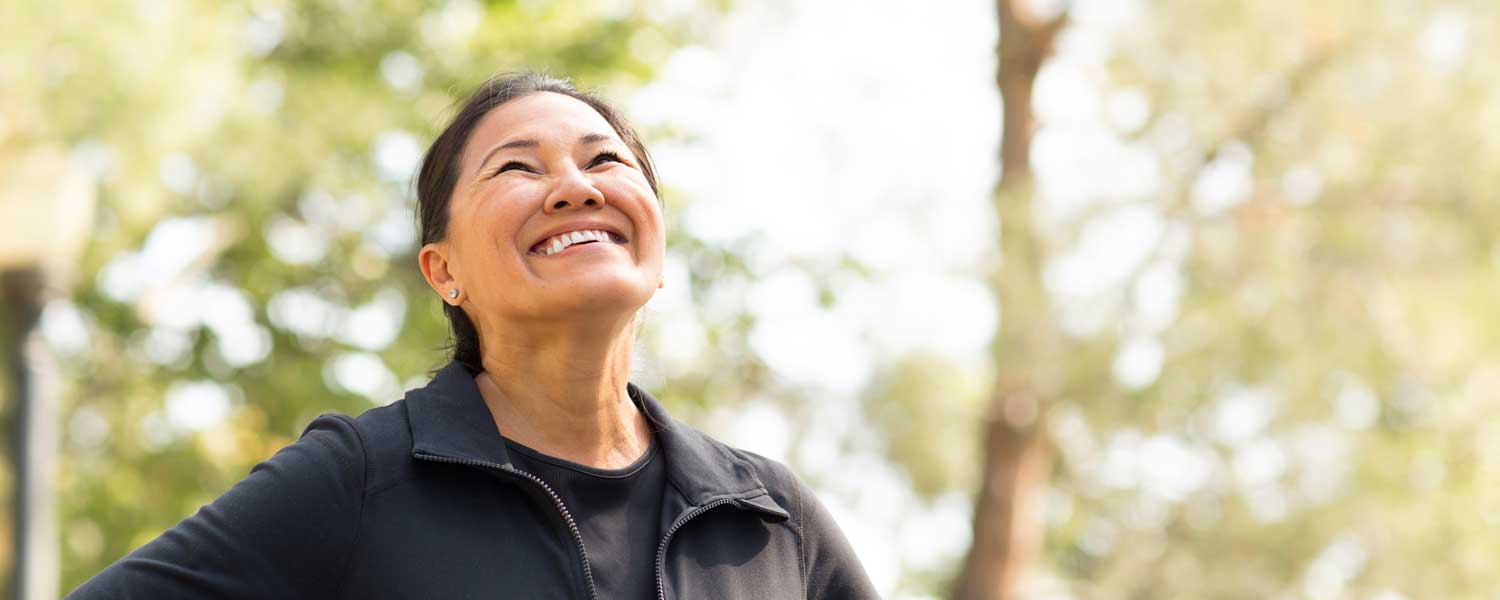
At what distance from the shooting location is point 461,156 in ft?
7.25

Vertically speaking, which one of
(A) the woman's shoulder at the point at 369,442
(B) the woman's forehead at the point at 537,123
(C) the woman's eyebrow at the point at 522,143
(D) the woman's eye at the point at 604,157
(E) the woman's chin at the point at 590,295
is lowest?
(A) the woman's shoulder at the point at 369,442

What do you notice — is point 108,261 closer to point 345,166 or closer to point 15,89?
point 345,166

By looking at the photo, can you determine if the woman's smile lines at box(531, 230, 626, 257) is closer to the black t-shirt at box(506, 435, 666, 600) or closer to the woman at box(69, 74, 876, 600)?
the woman at box(69, 74, 876, 600)

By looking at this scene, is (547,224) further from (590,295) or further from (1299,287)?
(1299,287)

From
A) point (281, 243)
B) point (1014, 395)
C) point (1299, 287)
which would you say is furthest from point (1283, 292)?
point (281, 243)

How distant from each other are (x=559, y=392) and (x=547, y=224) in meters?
0.22

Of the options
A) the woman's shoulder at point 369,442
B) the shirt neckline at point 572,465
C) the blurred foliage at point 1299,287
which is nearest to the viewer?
the woman's shoulder at point 369,442

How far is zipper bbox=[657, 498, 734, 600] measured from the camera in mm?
1943

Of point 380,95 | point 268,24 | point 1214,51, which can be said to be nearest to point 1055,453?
point 1214,51

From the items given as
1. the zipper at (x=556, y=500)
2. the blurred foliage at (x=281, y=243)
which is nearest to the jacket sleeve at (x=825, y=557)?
the zipper at (x=556, y=500)

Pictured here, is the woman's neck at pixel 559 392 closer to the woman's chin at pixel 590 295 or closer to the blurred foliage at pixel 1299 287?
the woman's chin at pixel 590 295

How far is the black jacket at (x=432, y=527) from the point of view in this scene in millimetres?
1753

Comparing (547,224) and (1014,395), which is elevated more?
(547,224)

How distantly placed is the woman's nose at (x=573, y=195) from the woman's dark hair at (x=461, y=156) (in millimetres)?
136
